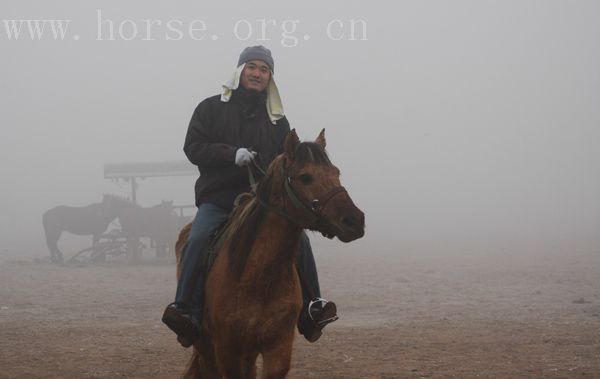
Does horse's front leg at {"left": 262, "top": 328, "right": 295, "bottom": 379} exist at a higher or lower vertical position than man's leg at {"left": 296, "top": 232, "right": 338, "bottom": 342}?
lower

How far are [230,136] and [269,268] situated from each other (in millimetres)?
1267

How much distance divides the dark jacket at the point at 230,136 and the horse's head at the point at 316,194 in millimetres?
A: 1000

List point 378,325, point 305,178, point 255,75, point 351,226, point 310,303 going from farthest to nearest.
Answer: point 378,325 → point 255,75 → point 310,303 → point 305,178 → point 351,226

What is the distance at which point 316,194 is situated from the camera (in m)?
3.83

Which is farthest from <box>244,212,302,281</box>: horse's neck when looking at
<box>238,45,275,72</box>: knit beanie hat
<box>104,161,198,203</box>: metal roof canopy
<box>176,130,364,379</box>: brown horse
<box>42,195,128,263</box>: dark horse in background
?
<box>104,161,198,203</box>: metal roof canopy

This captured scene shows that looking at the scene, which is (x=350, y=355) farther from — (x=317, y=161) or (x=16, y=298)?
(x=16, y=298)

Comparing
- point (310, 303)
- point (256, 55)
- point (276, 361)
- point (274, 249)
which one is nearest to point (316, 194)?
point (274, 249)

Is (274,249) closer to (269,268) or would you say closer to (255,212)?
(269,268)

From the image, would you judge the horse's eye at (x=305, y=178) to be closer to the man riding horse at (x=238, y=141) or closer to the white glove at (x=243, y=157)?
the white glove at (x=243, y=157)

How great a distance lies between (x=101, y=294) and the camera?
16281 millimetres

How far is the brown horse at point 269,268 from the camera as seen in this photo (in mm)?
3973

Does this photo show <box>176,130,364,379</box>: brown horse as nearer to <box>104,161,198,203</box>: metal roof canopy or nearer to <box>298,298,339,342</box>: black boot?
<box>298,298,339,342</box>: black boot

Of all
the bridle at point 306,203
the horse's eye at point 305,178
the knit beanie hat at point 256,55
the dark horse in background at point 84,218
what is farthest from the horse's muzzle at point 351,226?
the dark horse in background at point 84,218

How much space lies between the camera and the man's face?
16.8 feet
